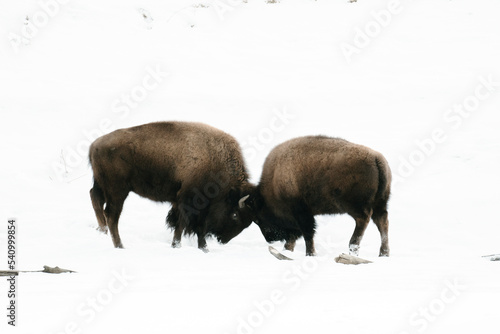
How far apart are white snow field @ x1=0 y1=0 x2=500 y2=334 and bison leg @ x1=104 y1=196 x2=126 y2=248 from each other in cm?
21

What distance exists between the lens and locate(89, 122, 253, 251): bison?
8.61m

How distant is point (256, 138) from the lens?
12.6 meters

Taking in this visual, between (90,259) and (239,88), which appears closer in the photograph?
(90,259)

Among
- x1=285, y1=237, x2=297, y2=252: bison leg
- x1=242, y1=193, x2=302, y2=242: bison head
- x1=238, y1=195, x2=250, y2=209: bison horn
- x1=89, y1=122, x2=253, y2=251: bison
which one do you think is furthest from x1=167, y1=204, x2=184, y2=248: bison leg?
x1=285, y1=237, x2=297, y2=252: bison leg

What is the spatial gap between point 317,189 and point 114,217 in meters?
2.36

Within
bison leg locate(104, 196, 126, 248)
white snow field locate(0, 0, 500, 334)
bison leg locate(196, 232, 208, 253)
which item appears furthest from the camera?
bison leg locate(196, 232, 208, 253)

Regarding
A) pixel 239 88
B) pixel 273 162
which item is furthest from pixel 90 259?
pixel 239 88

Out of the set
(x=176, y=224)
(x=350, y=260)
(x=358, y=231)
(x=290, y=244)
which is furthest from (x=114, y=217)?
(x=350, y=260)

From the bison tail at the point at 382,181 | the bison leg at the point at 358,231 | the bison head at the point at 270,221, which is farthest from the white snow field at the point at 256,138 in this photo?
the bison tail at the point at 382,181

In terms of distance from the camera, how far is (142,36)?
16047 millimetres

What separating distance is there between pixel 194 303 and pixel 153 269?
1.85 meters

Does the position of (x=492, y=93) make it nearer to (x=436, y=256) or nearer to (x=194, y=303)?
(x=436, y=256)

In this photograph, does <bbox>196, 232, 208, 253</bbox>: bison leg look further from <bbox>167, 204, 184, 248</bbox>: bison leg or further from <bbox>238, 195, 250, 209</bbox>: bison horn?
<bbox>238, 195, 250, 209</bbox>: bison horn

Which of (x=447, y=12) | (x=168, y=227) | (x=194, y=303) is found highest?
(x=447, y=12)
